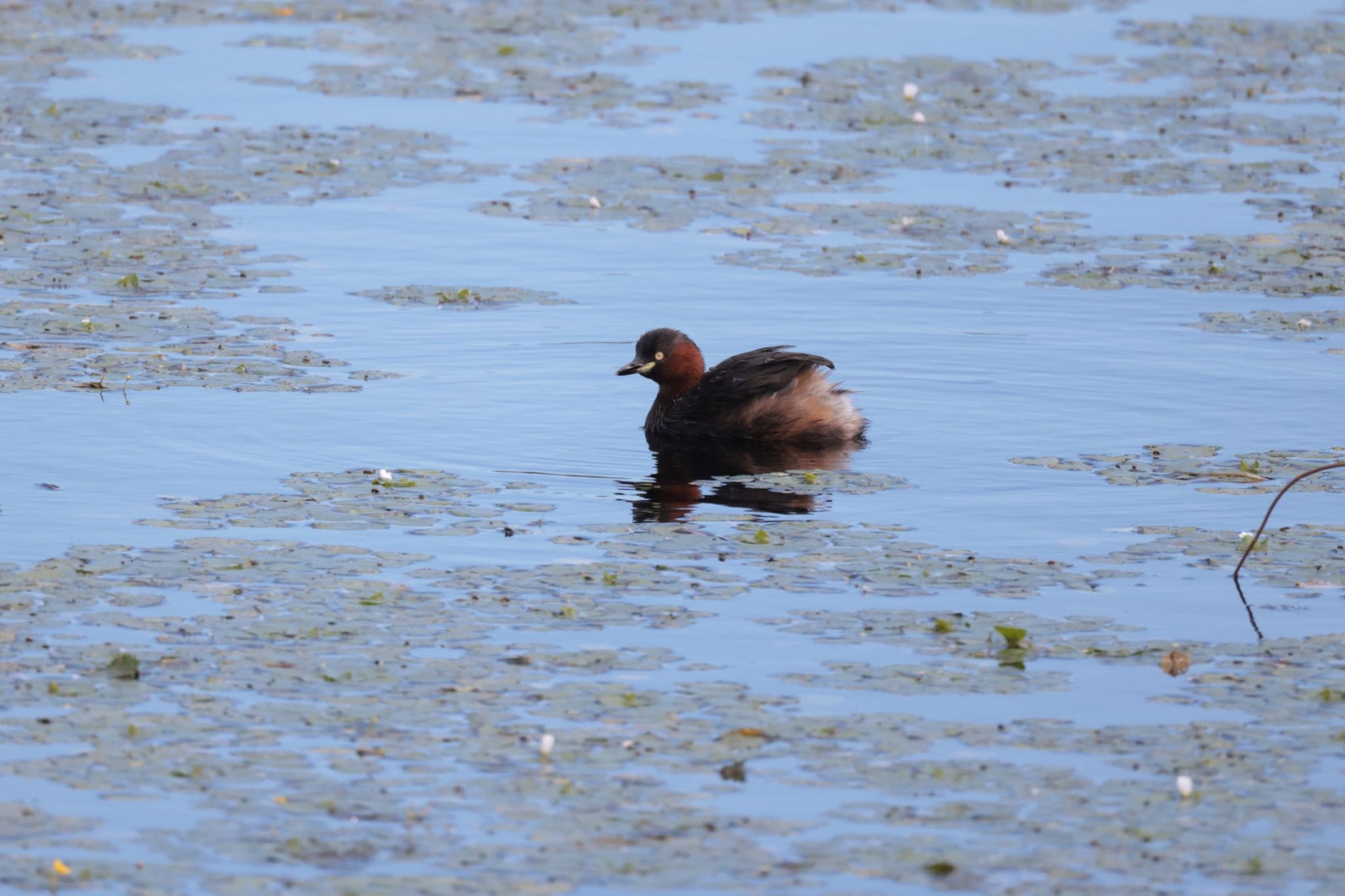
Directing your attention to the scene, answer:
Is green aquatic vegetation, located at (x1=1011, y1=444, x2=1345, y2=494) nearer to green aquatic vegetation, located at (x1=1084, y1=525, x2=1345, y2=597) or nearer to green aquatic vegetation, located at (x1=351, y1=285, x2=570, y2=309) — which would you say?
green aquatic vegetation, located at (x1=1084, y1=525, x2=1345, y2=597)

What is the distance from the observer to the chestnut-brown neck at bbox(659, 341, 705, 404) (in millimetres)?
13008

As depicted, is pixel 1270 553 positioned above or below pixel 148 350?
below

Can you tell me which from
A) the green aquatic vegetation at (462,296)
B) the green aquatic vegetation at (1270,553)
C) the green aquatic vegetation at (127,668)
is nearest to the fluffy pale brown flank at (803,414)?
the green aquatic vegetation at (1270,553)

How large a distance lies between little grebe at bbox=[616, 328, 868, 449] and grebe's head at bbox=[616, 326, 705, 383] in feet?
0.18

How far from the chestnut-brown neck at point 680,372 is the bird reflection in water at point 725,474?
2.07ft

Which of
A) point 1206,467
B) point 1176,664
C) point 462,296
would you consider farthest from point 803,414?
point 1176,664

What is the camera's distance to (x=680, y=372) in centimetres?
1304

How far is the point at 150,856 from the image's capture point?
252 inches

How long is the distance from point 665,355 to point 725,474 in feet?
4.63

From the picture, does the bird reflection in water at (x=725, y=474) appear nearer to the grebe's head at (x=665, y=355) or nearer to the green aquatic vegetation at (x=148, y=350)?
the grebe's head at (x=665, y=355)

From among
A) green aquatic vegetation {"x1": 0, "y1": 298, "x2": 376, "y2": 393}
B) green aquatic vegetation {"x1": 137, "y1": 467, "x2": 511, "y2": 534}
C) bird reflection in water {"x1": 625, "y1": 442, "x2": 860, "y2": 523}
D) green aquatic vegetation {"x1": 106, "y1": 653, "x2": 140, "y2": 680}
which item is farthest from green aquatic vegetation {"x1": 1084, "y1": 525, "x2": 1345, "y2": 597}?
green aquatic vegetation {"x1": 0, "y1": 298, "x2": 376, "y2": 393}

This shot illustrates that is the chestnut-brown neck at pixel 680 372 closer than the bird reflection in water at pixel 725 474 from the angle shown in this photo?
No

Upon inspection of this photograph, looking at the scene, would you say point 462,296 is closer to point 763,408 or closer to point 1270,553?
Result: point 763,408

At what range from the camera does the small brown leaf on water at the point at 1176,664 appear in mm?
8125
